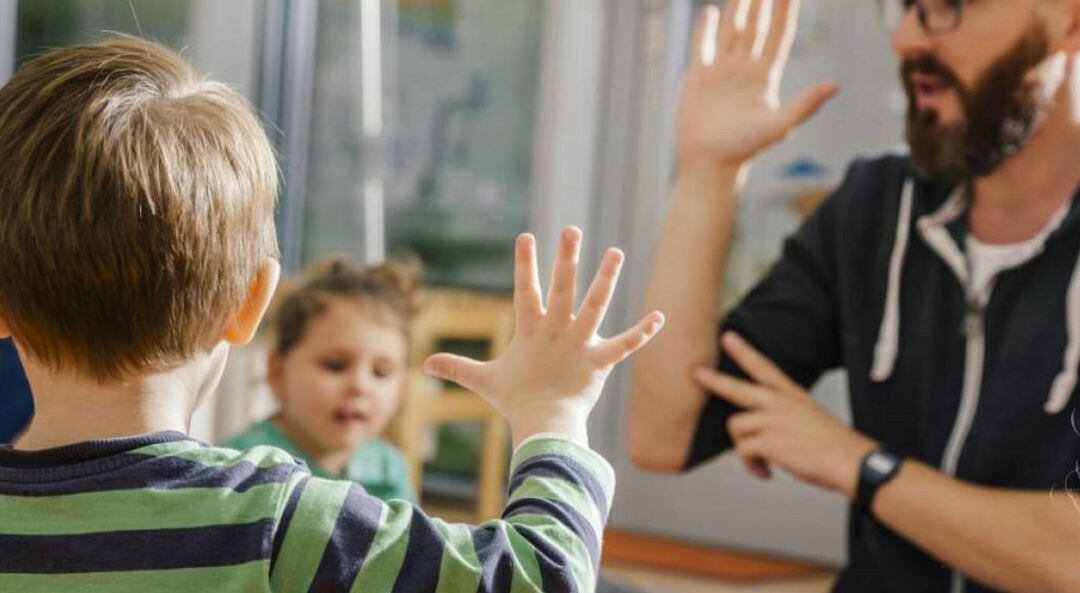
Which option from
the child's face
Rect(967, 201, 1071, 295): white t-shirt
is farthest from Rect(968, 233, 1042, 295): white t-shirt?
the child's face

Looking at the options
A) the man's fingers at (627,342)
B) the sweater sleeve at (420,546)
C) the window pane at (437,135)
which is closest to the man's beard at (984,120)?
the man's fingers at (627,342)

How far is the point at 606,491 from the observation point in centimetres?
94

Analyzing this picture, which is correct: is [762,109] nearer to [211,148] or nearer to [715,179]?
[715,179]

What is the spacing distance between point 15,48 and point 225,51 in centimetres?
50

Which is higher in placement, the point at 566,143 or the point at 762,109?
the point at 762,109

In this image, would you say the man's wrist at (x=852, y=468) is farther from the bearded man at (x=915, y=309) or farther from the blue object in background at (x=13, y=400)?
the blue object in background at (x=13, y=400)

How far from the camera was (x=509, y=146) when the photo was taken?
4262 millimetres

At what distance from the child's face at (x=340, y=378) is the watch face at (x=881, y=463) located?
37.2 inches

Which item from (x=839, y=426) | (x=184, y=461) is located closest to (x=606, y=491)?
(x=184, y=461)

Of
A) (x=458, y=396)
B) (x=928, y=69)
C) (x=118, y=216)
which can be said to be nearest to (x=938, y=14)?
(x=928, y=69)

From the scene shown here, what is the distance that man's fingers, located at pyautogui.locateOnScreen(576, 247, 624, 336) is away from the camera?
0.95m

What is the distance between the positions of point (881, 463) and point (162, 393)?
858 millimetres

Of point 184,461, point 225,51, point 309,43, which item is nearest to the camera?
point 184,461

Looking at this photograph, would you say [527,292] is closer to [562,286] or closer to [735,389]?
[562,286]
